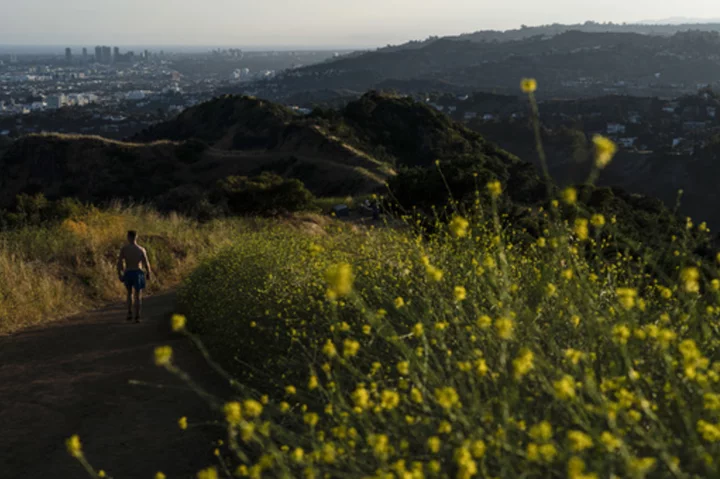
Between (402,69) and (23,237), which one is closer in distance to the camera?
(23,237)

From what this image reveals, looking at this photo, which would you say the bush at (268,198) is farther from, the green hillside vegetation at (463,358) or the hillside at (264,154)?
the hillside at (264,154)

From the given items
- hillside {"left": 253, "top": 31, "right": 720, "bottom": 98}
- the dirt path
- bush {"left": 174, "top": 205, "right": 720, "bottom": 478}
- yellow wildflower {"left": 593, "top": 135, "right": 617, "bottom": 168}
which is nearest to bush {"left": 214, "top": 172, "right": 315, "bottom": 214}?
bush {"left": 174, "top": 205, "right": 720, "bottom": 478}

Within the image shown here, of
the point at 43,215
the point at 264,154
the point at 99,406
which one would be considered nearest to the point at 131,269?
the point at 99,406

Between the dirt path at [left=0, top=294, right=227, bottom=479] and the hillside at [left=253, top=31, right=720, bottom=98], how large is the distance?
12364 centimetres

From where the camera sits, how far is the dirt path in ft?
14.2

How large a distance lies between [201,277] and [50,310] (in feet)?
6.83

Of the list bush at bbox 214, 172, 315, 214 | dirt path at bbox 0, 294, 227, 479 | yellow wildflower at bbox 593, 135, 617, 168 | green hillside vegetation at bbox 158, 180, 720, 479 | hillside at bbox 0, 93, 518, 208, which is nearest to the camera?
green hillside vegetation at bbox 158, 180, 720, 479

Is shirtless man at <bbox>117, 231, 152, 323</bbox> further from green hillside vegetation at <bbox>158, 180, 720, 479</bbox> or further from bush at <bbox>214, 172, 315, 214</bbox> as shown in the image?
bush at <bbox>214, 172, 315, 214</bbox>

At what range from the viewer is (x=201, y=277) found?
7.55 m

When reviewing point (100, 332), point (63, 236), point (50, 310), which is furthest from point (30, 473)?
point (63, 236)

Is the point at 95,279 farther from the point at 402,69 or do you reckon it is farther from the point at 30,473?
the point at 402,69

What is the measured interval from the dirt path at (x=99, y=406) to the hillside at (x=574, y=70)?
→ 124 metres

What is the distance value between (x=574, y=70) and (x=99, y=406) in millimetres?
160708

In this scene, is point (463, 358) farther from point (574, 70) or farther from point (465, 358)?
point (574, 70)
